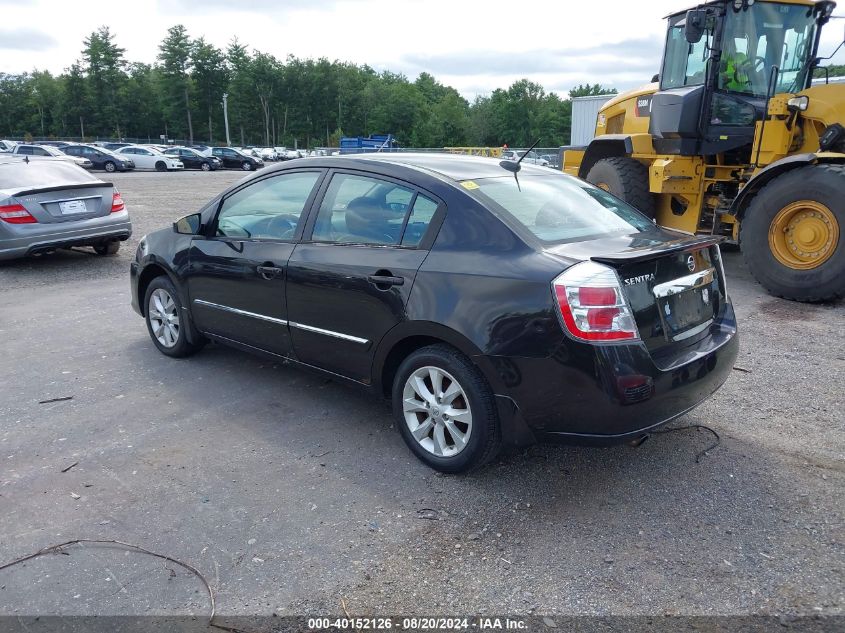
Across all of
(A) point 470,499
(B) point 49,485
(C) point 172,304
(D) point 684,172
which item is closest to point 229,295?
(C) point 172,304

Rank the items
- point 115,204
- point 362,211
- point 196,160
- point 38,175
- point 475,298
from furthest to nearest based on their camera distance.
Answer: point 196,160, point 115,204, point 38,175, point 362,211, point 475,298

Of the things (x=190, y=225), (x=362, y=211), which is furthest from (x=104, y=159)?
(x=362, y=211)

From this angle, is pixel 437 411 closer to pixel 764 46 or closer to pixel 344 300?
pixel 344 300

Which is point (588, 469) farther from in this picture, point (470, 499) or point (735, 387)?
point (735, 387)

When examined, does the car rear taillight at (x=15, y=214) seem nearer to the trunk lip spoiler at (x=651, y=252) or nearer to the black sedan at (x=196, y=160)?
the trunk lip spoiler at (x=651, y=252)

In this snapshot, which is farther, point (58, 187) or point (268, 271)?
point (58, 187)

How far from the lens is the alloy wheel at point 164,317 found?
5.41m

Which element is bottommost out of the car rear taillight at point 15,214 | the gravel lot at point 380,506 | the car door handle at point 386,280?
the gravel lot at point 380,506

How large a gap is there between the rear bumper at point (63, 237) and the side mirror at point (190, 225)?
15.6 feet

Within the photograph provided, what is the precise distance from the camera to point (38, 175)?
30.3 feet

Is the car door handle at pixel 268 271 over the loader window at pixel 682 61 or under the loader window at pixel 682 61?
under

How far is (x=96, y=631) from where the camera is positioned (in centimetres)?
250

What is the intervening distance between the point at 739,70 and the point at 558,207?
5.92 metres

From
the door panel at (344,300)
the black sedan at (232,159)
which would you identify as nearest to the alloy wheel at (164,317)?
the door panel at (344,300)
